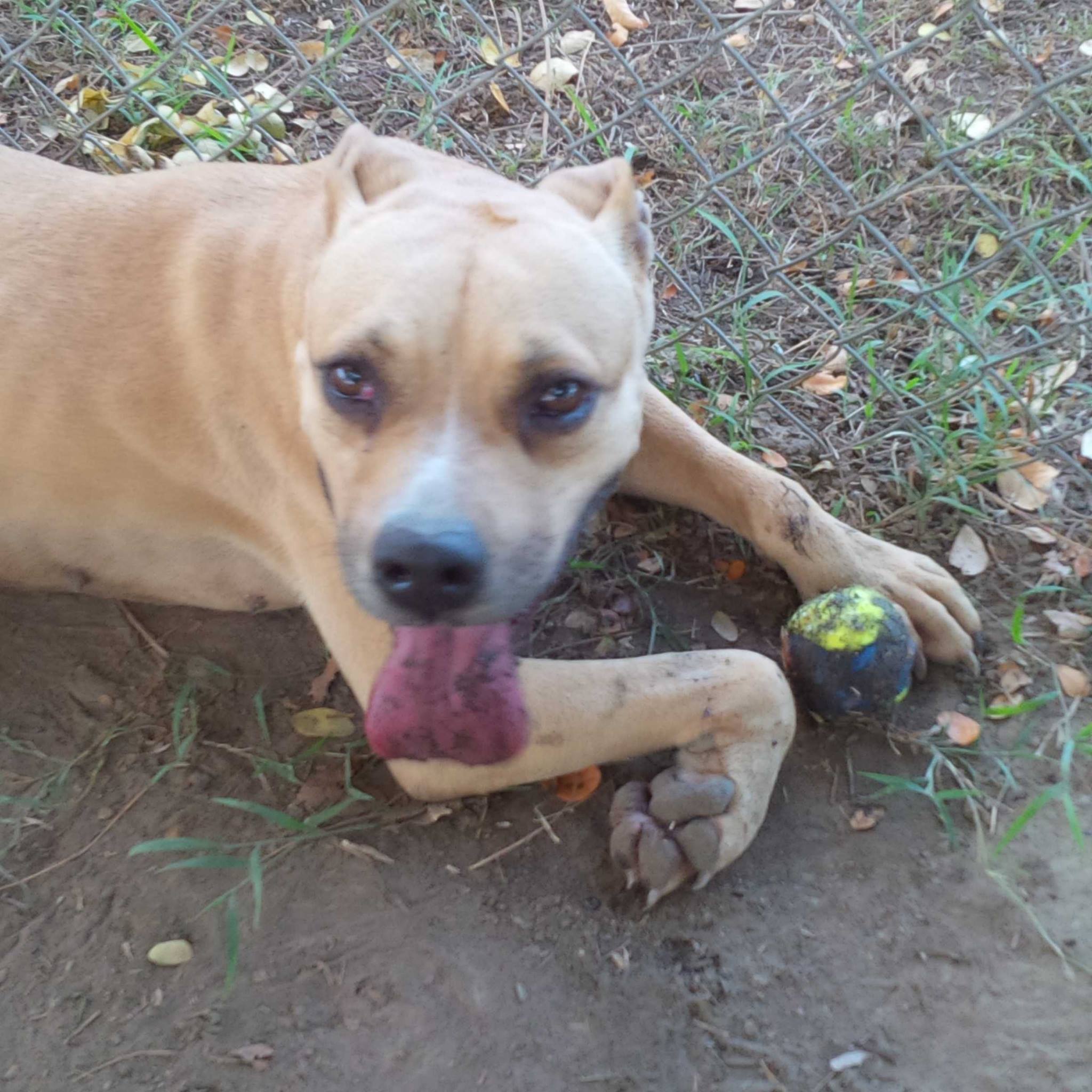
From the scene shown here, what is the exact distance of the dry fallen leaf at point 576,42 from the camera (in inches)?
155

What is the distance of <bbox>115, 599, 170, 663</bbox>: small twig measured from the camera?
271cm

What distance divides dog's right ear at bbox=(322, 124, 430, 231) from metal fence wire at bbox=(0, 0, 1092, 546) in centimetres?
44

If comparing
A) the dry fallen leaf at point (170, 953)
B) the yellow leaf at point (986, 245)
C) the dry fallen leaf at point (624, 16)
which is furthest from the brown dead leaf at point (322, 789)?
the dry fallen leaf at point (624, 16)

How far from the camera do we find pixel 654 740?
228 cm

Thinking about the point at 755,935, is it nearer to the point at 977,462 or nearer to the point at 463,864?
the point at 463,864

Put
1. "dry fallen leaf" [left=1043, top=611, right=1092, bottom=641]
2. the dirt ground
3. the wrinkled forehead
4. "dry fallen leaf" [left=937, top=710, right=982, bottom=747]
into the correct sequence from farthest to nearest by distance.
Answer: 1. "dry fallen leaf" [left=1043, top=611, right=1092, bottom=641]
2. "dry fallen leaf" [left=937, top=710, right=982, bottom=747]
3. the dirt ground
4. the wrinkled forehead

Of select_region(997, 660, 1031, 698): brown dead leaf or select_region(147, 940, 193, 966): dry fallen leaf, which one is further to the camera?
select_region(997, 660, 1031, 698): brown dead leaf

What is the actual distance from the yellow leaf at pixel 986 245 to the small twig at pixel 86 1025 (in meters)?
3.26

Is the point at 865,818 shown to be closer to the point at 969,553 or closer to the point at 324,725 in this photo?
the point at 969,553

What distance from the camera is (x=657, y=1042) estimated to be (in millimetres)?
2002

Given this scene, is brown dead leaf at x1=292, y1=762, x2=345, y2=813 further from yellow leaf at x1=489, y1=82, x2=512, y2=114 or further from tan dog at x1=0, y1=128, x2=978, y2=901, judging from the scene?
yellow leaf at x1=489, y1=82, x2=512, y2=114

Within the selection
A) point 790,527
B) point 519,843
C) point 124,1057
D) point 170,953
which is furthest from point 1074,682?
point 124,1057

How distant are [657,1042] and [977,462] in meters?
1.75

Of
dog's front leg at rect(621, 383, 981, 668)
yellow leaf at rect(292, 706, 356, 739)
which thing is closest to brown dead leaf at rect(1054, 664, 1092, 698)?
dog's front leg at rect(621, 383, 981, 668)
